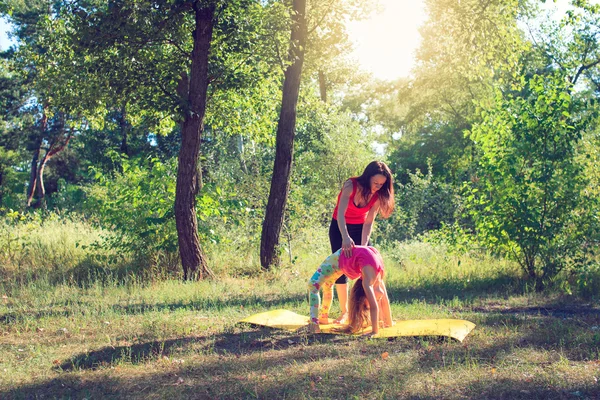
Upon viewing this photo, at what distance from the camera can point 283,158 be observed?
1289 centimetres

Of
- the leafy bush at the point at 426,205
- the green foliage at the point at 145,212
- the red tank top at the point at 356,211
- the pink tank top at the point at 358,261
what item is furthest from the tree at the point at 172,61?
the leafy bush at the point at 426,205

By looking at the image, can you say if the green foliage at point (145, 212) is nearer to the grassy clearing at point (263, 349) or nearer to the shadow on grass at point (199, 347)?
the grassy clearing at point (263, 349)

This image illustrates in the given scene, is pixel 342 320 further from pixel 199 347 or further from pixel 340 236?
pixel 199 347

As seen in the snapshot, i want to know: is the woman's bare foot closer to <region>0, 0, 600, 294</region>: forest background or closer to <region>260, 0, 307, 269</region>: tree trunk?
<region>0, 0, 600, 294</region>: forest background

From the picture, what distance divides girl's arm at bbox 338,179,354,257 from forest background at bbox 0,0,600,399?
103 cm

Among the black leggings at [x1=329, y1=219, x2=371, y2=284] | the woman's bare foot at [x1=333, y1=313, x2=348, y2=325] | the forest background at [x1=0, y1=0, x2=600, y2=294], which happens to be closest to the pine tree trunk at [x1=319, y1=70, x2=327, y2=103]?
the forest background at [x1=0, y1=0, x2=600, y2=294]

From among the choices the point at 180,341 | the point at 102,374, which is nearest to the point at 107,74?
the point at 180,341

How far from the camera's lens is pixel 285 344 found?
6586 millimetres

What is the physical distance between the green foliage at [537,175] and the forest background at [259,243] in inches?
1.4

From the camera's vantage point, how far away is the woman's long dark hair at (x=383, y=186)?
22.6 ft

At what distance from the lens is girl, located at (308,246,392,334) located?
664cm

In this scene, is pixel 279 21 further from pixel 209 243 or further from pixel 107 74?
pixel 209 243

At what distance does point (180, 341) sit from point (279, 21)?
23.0 ft

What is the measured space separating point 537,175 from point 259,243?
21.5 ft
